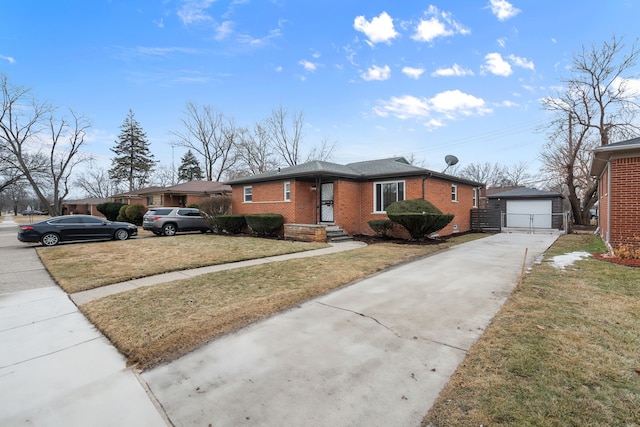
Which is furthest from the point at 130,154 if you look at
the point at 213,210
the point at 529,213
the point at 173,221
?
the point at 529,213

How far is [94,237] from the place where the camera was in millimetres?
14391

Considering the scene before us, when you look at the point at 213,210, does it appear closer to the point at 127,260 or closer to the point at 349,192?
the point at 349,192

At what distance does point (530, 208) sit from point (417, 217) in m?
14.7

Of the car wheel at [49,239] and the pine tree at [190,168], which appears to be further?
the pine tree at [190,168]

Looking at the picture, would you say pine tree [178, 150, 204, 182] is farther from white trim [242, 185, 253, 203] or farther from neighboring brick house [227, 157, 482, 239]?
neighboring brick house [227, 157, 482, 239]

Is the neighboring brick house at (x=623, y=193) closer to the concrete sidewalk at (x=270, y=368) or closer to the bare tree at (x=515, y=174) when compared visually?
the concrete sidewalk at (x=270, y=368)

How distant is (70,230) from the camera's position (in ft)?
44.9

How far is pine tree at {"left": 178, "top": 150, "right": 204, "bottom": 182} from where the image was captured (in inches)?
1933

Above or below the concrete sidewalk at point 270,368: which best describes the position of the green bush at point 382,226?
above

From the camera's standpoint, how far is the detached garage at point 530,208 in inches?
814

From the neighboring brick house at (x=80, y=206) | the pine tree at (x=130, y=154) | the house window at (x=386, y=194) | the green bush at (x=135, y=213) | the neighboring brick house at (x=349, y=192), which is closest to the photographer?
the neighboring brick house at (x=349, y=192)

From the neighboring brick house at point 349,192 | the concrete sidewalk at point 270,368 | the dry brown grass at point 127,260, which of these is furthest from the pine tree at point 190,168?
the concrete sidewalk at point 270,368

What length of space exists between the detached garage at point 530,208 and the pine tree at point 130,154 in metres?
46.7

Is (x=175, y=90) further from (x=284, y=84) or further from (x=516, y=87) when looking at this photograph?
(x=516, y=87)
